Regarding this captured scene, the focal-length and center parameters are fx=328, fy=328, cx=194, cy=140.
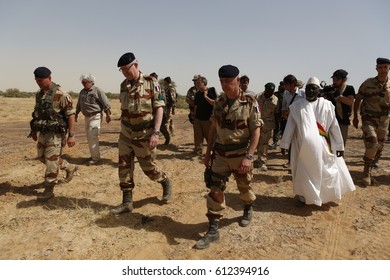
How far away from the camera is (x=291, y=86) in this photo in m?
6.71

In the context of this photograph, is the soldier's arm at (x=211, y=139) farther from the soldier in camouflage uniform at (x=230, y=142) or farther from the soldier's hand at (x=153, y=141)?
the soldier's hand at (x=153, y=141)

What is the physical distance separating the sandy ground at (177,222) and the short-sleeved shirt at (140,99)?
1.48 metres

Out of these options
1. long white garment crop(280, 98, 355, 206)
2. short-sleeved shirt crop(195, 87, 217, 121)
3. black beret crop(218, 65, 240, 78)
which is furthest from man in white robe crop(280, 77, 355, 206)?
short-sleeved shirt crop(195, 87, 217, 121)

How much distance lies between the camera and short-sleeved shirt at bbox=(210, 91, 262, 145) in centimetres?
403

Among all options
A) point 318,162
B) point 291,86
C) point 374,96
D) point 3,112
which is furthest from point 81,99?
point 3,112

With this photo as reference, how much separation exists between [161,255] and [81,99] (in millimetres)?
4884

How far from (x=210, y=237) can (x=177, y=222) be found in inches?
32.4

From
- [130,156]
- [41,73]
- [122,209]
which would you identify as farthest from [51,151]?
[122,209]

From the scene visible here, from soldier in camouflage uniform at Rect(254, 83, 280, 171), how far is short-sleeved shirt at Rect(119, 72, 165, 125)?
3.33 meters

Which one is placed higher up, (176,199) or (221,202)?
(221,202)

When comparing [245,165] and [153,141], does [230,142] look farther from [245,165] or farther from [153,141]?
[153,141]

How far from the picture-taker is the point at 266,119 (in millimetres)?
7496

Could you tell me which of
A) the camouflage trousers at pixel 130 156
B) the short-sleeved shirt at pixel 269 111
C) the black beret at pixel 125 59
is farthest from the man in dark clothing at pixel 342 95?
the black beret at pixel 125 59
